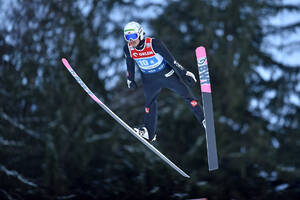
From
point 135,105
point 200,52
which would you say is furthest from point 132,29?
point 135,105

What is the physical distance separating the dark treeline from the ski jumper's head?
4.37 m

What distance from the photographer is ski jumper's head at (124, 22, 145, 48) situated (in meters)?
3.60

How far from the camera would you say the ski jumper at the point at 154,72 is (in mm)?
3763

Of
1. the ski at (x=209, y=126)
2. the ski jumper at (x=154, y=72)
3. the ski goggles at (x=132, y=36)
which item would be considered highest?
the ski goggles at (x=132, y=36)

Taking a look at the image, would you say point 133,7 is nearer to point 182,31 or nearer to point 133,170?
point 182,31

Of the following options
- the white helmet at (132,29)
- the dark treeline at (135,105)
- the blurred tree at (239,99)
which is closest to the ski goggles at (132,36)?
the white helmet at (132,29)

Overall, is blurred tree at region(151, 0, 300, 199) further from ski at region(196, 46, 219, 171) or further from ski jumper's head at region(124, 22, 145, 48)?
ski jumper's head at region(124, 22, 145, 48)

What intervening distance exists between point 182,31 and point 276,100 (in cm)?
313

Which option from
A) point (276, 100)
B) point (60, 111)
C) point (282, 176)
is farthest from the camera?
point (276, 100)

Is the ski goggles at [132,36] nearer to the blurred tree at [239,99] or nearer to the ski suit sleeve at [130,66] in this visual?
the ski suit sleeve at [130,66]

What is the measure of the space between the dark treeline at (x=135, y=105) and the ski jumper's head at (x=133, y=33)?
14.3 ft

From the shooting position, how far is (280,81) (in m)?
10.2

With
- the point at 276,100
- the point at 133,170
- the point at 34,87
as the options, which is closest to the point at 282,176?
the point at 276,100

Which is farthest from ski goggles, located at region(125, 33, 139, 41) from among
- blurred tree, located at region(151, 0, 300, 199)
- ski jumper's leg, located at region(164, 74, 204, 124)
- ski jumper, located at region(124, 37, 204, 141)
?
blurred tree, located at region(151, 0, 300, 199)
